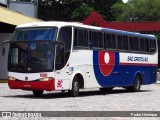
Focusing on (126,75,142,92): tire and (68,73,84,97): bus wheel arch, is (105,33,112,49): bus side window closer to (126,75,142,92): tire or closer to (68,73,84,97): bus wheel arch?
(68,73,84,97): bus wheel arch

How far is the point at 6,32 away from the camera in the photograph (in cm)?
4125

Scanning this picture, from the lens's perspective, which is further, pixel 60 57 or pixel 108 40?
pixel 108 40

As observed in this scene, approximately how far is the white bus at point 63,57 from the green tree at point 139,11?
52222mm

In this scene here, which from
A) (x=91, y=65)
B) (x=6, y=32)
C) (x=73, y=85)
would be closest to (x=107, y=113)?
(x=73, y=85)

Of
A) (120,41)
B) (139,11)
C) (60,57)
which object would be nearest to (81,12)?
(139,11)

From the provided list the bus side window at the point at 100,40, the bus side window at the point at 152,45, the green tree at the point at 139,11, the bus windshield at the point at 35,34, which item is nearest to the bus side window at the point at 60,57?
the bus windshield at the point at 35,34

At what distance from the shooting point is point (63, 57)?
20.8 metres

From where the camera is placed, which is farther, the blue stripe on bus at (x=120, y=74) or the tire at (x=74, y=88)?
the blue stripe on bus at (x=120, y=74)

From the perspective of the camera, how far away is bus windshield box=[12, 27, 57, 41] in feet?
68.2

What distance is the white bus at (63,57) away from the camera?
20406 millimetres

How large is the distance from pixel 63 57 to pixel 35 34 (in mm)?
1515

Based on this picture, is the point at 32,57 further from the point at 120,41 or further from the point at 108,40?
the point at 120,41

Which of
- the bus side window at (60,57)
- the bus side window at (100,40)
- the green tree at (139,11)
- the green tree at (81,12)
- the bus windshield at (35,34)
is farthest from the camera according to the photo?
the green tree at (139,11)

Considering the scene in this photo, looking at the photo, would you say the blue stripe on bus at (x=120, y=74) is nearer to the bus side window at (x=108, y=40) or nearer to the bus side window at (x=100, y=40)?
the bus side window at (x=100, y=40)
